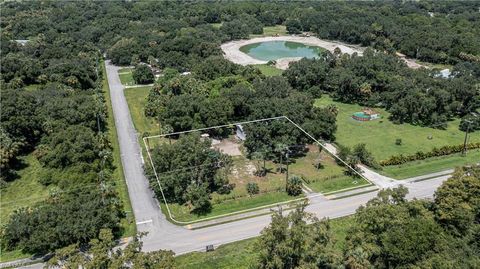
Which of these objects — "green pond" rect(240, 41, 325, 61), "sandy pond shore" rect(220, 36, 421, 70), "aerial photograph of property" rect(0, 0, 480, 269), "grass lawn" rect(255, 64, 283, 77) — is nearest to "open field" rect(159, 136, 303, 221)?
"aerial photograph of property" rect(0, 0, 480, 269)

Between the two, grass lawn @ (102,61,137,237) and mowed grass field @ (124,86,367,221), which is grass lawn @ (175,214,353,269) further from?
grass lawn @ (102,61,137,237)

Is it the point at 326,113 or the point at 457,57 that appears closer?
the point at 326,113

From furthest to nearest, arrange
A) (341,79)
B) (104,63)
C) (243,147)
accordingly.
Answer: (104,63), (341,79), (243,147)

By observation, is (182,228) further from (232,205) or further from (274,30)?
(274,30)

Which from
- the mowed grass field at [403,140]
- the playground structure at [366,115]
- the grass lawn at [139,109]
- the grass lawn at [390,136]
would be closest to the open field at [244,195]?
the mowed grass field at [403,140]

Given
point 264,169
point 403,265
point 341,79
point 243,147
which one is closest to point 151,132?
point 243,147

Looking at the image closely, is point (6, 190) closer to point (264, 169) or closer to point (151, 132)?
point (151, 132)
